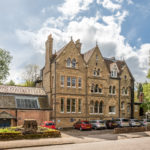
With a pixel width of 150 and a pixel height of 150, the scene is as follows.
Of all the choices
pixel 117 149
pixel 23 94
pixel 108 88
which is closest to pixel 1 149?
pixel 117 149

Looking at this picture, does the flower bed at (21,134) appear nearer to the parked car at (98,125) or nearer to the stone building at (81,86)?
the parked car at (98,125)

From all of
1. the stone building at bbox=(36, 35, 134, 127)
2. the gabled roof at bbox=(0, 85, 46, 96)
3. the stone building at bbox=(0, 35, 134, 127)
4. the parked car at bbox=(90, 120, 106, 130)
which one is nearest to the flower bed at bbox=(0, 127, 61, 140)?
the stone building at bbox=(0, 35, 134, 127)

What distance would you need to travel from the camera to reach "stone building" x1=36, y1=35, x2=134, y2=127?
3278cm

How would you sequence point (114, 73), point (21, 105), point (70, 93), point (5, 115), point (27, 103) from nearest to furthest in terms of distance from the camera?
1. point (5, 115)
2. point (21, 105)
3. point (27, 103)
4. point (70, 93)
5. point (114, 73)

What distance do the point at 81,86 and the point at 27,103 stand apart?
10100 mm

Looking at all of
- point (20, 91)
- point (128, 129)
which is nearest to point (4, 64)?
point (20, 91)

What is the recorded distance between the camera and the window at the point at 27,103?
1197 inches

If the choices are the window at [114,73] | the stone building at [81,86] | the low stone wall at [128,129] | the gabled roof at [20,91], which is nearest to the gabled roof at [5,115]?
the gabled roof at [20,91]

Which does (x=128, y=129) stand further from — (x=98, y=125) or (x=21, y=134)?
(x=21, y=134)

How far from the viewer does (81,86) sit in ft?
115

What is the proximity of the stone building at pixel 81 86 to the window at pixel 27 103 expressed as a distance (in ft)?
8.98

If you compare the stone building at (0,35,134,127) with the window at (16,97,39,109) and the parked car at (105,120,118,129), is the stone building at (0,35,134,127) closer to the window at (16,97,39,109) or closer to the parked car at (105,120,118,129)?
the window at (16,97,39,109)

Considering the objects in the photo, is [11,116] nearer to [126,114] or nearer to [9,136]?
[9,136]

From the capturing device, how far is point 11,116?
93.1 ft
